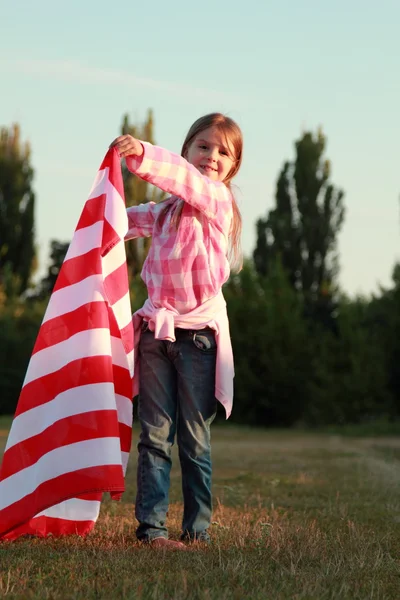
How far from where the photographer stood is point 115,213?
443 centimetres

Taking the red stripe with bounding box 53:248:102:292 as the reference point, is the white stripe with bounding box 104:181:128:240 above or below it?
above

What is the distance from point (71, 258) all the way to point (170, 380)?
29.0 inches

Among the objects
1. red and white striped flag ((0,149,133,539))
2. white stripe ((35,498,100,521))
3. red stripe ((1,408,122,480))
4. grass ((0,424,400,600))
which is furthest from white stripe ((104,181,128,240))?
grass ((0,424,400,600))

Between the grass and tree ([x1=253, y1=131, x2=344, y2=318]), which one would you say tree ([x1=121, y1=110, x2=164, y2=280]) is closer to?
tree ([x1=253, y1=131, x2=344, y2=318])

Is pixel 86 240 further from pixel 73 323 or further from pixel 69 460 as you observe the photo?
pixel 69 460

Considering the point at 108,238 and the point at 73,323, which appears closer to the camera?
the point at 73,323

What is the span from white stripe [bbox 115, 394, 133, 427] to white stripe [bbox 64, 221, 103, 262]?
0.69m

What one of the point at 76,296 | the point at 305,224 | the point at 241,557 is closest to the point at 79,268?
the point at 76,296

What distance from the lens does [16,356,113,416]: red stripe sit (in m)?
4.18

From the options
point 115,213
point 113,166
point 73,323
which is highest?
point 113,166

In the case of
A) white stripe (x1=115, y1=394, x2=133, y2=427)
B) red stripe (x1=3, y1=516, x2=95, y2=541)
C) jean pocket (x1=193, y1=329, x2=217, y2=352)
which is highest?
jean pocket (x1=193, y1=329, x2=217, y2=352)

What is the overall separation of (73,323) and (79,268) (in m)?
0.27

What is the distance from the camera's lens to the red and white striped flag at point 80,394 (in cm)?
410

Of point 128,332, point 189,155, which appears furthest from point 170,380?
point 189,155
